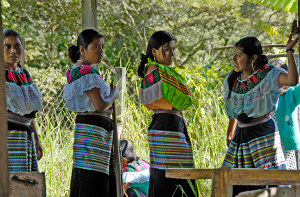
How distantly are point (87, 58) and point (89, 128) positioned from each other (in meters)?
0.59

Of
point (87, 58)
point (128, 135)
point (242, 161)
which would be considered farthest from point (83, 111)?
point (128, 135)

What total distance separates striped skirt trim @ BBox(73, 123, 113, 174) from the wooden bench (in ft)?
4.74

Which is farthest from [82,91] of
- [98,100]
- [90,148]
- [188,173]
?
[188,173]

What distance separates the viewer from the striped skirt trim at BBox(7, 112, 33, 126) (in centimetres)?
363

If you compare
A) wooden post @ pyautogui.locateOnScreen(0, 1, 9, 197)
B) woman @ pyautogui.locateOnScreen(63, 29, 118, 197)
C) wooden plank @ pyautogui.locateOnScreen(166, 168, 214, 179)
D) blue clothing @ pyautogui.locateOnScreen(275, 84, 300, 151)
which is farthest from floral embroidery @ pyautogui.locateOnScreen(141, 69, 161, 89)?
wooden post @ pyautogui.locateOnScreen(0, 1, 9, 197)

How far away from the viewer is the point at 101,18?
11.3 m

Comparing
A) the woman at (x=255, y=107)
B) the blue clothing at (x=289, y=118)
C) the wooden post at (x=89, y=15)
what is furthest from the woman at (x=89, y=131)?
Answer: the blue clothing at (x=289, y=118)

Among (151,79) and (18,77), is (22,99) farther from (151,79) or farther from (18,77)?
(151,79)

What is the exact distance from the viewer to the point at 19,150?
363 centimetres

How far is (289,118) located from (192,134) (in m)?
1.99

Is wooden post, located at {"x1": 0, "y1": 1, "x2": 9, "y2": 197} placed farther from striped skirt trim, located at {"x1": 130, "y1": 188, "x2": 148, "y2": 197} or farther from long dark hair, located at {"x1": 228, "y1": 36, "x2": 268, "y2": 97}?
striped skirt trim, located at {"x1": 130, "y1": 188, "x2": 148, "y2": 197}

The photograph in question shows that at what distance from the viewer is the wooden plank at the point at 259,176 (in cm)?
241

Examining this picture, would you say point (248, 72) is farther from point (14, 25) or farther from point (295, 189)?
point (14, 25)

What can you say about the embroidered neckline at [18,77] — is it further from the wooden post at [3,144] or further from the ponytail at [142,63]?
the wooden post at [3,144]
